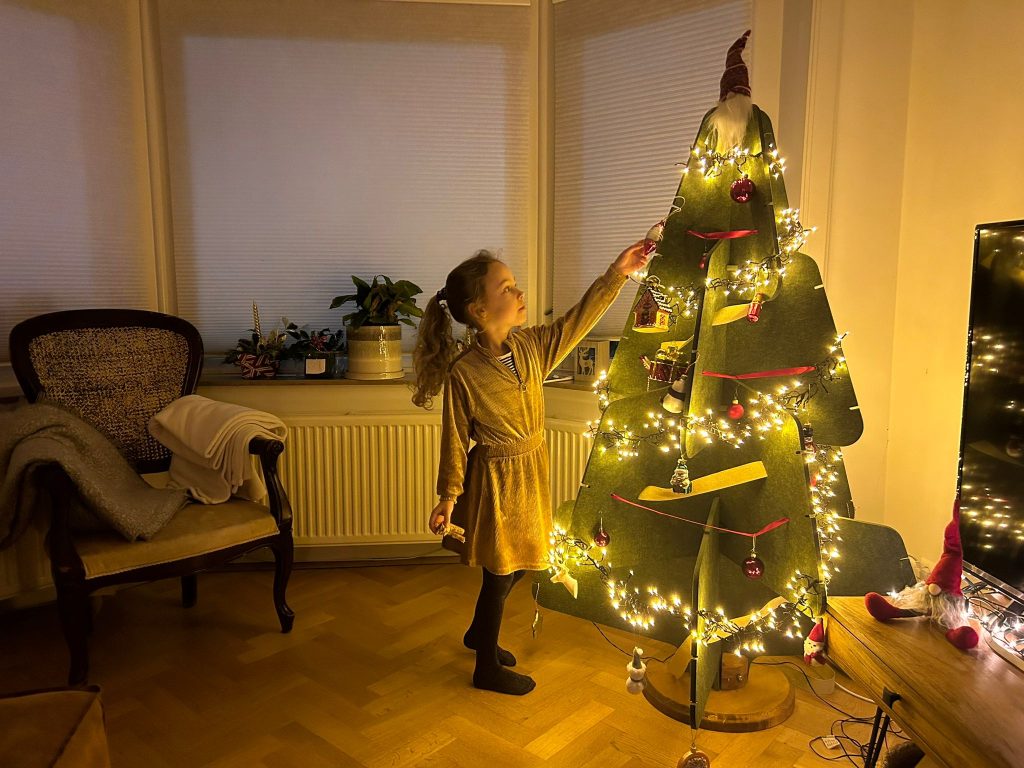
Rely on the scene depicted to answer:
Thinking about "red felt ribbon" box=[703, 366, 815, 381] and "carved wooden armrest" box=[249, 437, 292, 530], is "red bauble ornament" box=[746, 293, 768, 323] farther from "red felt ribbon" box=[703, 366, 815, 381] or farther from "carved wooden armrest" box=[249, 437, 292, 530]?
"carved wooden armrest" box=[249, 437, 292, 530]

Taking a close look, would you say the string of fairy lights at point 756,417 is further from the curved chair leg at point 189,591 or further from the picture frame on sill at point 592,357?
the curved chair leg at point 189,591

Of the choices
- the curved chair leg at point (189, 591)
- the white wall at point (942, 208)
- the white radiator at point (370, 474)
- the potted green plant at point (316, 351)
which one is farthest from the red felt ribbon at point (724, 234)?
the curved chair leg at point (189, 591)

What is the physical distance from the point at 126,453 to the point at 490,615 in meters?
1.41

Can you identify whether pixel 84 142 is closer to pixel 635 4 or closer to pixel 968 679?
pixel 635 4

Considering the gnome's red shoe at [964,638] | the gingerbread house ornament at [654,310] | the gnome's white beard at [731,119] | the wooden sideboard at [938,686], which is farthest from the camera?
the gingerbread house ornament at [654,310]

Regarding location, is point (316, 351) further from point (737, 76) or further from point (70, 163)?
point (737, 76)

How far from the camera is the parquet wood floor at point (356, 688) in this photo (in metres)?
1.75

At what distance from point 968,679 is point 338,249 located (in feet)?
8.30

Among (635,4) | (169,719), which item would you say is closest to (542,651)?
(169,719)

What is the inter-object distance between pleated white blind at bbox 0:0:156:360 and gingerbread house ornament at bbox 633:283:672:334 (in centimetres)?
210

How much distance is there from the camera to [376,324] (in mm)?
2773

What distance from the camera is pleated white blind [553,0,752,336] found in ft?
8.36

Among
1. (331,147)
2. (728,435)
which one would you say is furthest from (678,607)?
(331,147)

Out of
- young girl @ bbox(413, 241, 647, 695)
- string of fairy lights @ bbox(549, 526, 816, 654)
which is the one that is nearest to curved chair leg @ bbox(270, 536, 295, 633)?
young girl @ bbox(413, 241, 647, 695)
